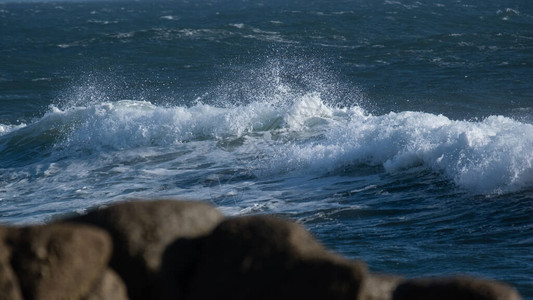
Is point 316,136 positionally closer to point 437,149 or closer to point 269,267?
point 437,149

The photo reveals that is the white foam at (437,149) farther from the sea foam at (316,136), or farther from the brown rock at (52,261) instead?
the brown rock at (52,261)

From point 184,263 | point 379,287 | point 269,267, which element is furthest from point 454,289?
point 184,263

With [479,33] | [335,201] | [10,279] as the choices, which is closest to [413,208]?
[335,201]

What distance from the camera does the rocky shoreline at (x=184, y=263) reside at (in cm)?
256

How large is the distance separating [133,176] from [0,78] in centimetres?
1721

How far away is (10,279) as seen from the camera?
8.38 ft

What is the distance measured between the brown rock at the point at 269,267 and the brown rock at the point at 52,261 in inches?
13.8

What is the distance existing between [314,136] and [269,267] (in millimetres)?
12743

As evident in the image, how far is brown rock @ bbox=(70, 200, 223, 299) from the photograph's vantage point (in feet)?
8.89

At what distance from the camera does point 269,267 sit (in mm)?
2633

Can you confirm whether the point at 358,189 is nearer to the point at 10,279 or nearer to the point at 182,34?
the point at 10,279

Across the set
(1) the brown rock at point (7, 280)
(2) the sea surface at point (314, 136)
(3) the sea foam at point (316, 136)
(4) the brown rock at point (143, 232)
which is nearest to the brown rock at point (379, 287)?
(4) the brown rock at point (143, 232)

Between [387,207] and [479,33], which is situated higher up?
[387,207]

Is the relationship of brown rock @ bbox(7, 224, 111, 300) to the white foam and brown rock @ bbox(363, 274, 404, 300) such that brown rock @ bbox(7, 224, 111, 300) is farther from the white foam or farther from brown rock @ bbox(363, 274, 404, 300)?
the white foam
